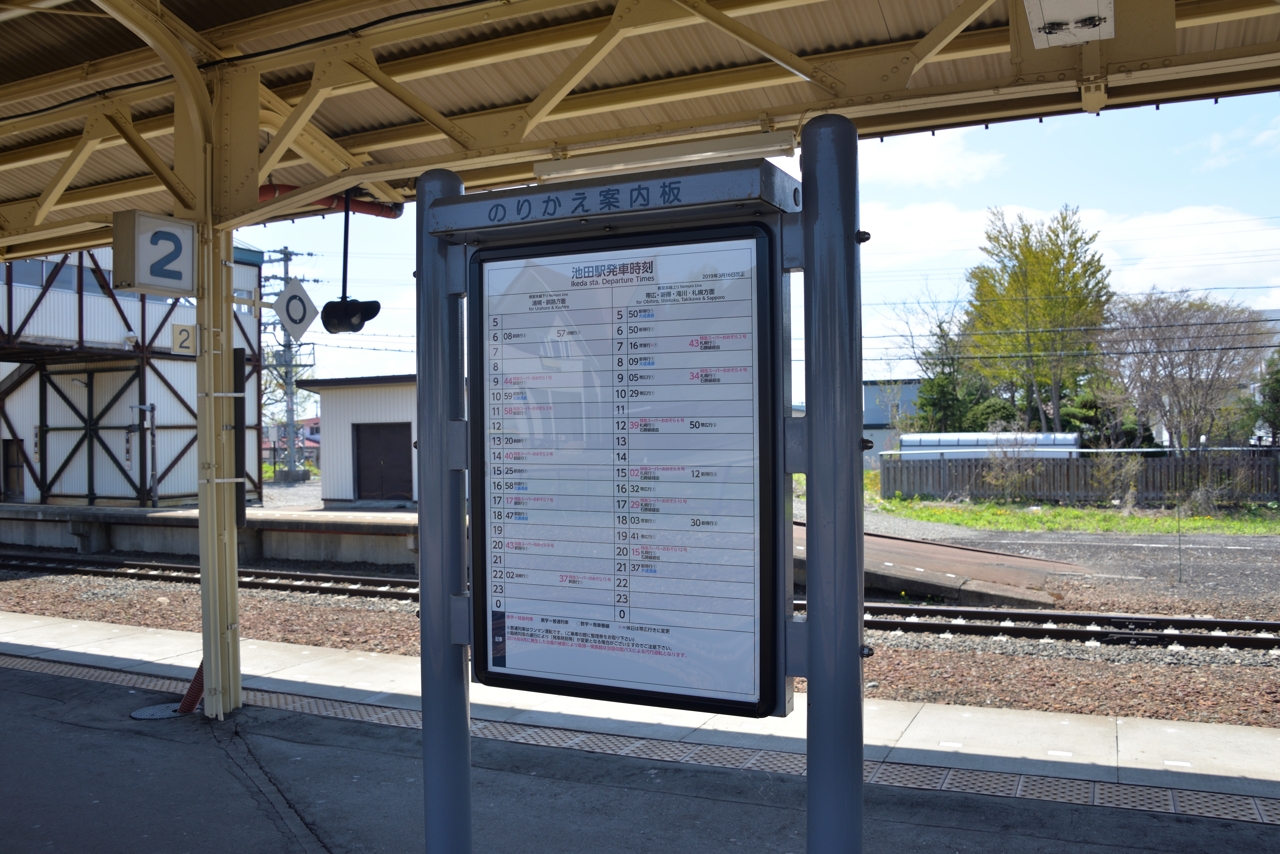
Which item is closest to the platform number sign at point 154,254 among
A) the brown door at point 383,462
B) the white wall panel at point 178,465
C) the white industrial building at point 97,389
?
the white industrial building at point 97,389

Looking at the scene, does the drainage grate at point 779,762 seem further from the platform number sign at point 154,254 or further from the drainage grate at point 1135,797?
the platform number sign at point 154,254

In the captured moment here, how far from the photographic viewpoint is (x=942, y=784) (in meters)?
5.45

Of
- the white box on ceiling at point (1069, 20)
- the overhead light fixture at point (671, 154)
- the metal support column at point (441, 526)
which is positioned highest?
the white box on ceiling at point (1069, 20)

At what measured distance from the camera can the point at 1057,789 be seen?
5.34 meters

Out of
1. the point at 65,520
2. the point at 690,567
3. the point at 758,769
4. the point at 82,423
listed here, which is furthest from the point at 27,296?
the point at 690,567

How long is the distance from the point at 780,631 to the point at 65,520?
24.1 metres

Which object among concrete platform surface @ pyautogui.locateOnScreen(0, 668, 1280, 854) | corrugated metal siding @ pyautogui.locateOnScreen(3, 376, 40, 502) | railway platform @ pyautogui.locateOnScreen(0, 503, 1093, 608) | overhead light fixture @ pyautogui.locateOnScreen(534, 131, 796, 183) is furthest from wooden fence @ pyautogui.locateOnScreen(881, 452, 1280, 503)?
corrugated metal siding @ pyautogui.locateOnScreen(3, 376, 40, 502)

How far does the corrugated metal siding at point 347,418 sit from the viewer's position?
96.9 ft

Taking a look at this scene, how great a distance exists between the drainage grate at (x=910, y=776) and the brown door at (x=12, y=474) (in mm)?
34278

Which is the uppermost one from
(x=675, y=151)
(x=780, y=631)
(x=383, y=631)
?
(x=675, y=151)

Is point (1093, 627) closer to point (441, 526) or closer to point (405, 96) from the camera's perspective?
point (405, 96)

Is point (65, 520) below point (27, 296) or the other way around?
below

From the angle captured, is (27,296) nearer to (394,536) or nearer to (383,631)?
(394,536)

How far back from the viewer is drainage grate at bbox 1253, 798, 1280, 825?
15.8 feet
